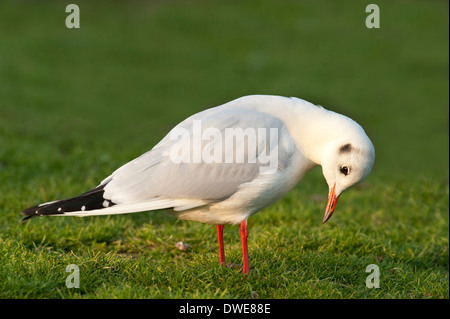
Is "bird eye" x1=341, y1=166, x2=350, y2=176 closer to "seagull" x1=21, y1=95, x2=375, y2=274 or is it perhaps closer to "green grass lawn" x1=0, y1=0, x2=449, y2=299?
"seagull" x1=21, y1=95, x2=375, y2=274

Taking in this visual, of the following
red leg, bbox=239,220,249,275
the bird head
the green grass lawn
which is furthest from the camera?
the green grass lawn

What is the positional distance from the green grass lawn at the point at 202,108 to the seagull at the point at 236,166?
1.59ft

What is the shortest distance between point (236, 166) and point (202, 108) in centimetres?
802

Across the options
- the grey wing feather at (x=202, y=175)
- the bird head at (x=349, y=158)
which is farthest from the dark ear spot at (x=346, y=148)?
the grey wing feather at (x=202, y=175)

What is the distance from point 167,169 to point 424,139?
800 centimetres

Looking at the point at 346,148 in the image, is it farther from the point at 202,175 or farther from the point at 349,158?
the point at 202,175

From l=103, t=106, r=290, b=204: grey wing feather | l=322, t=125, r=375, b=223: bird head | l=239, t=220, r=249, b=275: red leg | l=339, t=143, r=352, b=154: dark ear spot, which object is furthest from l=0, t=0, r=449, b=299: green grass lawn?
l=339, t=143, r=352, b=154: dark ear spot

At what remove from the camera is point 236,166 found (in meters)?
4.75

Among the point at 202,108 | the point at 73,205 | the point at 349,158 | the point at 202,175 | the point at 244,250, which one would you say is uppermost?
the point at 202,108

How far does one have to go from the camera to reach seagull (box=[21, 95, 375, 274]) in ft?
15.5

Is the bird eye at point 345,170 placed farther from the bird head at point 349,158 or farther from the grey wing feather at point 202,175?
the grey wing feather at point 202,175

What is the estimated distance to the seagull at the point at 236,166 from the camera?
4.73m

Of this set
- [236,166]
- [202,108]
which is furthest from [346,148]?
[202,108]
